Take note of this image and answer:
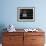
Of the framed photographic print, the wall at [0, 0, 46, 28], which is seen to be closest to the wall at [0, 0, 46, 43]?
the wall at [0, 0, 46, 28]

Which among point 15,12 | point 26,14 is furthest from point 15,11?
point 26,14

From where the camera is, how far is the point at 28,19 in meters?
4.42

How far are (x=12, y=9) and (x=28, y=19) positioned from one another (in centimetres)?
63

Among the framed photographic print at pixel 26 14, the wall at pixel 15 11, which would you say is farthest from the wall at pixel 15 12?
the framed photographic print at pixel 26 14

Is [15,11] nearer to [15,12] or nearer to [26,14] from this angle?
[15,12]

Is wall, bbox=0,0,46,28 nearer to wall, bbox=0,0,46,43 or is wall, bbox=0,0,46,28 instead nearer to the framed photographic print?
wall, bbox=0,0,46,43

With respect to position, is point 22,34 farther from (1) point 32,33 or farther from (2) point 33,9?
(2) point 33,9

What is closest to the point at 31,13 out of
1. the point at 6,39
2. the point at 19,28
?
the point at 19,28

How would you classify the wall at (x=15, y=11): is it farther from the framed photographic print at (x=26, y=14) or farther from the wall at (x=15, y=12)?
the framed photographic print at (x=26, y=14)

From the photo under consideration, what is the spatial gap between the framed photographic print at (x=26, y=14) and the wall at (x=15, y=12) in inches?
4.0

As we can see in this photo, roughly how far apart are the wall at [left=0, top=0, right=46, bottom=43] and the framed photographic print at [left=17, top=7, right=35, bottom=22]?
0.10 m

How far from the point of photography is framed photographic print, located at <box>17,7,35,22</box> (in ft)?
14.4

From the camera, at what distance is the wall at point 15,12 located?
14.4 feet

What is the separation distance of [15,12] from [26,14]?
1.22 ft
